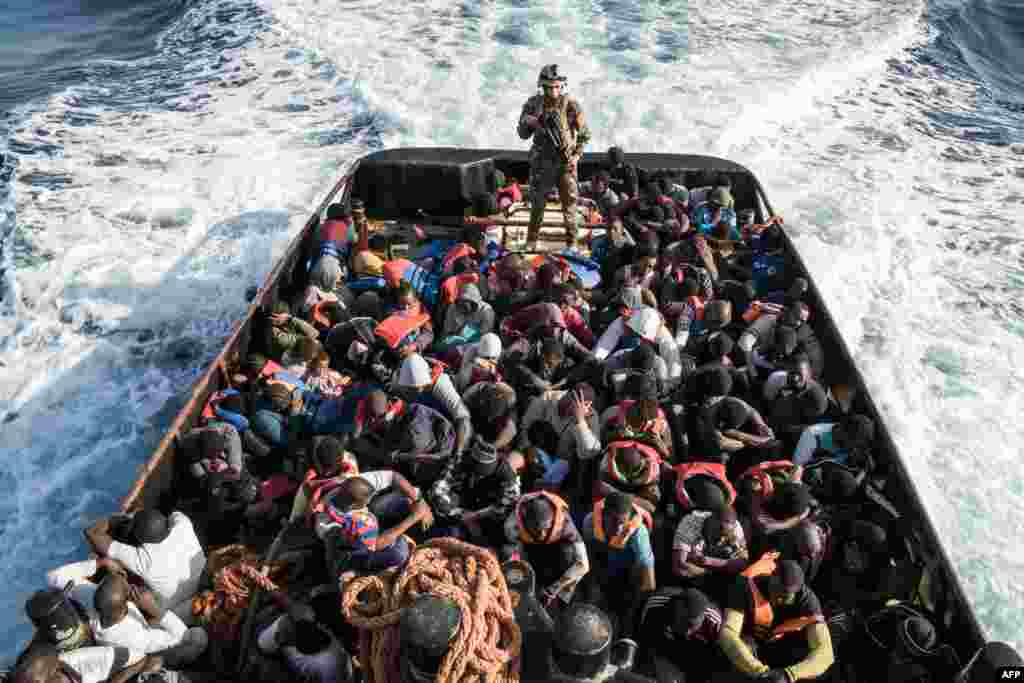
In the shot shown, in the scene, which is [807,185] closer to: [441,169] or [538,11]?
[441,169]

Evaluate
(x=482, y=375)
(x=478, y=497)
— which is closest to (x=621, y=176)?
(x=482, y=375)

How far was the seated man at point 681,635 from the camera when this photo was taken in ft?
12.6

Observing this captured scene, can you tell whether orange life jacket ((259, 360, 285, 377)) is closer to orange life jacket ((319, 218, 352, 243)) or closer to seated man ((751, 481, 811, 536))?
orange life jacket ((319, 218, 352, 243))

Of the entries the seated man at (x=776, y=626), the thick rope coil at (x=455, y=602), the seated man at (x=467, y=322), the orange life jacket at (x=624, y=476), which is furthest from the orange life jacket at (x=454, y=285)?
the seated man at (x=776, y=626)

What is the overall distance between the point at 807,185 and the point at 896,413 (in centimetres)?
529

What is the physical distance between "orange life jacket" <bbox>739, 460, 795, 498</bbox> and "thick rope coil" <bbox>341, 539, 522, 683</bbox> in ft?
6.23

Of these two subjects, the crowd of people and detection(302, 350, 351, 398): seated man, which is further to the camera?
detection(302, 350, 351, 398): seated man

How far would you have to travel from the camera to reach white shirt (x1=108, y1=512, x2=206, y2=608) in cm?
412

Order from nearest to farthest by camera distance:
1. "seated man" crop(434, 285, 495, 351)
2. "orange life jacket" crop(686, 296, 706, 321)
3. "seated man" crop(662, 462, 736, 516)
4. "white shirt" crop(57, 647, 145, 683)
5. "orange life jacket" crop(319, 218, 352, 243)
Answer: "white shirt" crop(57, 647, 145, 683), "seated man" crop(662, 462, 736, 516), "seated man" crop(434, 285, 495, 351), "orange life jacket" crop(686, 296, 706, 321), "orange life jacket" crop(319, 218, 352, 243)

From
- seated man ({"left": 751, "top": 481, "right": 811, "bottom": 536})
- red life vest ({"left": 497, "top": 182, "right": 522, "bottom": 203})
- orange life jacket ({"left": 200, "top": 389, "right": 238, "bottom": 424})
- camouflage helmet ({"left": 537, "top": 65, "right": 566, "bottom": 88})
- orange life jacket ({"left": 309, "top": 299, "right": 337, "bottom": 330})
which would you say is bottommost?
orange life jacket ({"left": 200, "top": 389, "right": 238, "bottom": 424})

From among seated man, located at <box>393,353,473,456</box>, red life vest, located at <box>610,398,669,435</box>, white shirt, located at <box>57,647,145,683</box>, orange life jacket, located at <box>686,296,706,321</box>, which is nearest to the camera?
white shirt, located at <box>57,647,145,683</box>

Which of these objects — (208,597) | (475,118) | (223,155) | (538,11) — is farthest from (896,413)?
(538,11)

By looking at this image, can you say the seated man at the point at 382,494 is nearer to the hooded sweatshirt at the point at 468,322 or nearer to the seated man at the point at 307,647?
the seated man at the point at 307,647

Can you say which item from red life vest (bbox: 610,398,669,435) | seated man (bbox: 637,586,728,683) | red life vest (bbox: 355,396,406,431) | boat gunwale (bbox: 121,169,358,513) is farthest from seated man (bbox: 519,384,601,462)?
boat gunwale (bbox: 121,169,358,513)
